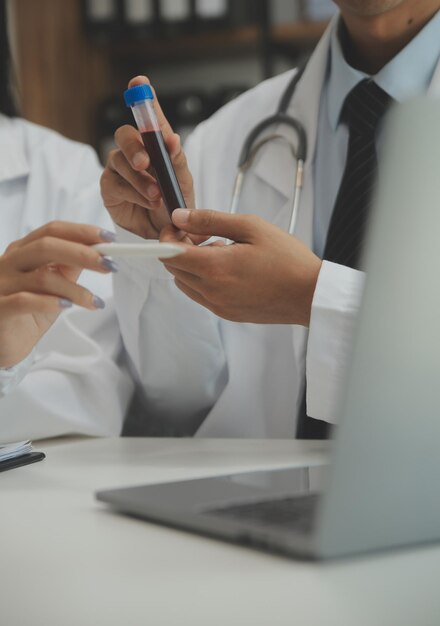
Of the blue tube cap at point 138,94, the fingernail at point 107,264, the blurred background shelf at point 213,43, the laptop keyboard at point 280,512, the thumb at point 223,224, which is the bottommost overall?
the laptop keyboard at point 280,512

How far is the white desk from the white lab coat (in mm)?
387

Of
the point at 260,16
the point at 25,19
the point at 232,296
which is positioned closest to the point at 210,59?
the point at 260,16

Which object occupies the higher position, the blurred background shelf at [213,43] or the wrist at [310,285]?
the blurred background shelf at [213,43]

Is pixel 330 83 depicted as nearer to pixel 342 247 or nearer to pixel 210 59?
pixel 342 247

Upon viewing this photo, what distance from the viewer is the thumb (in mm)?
887

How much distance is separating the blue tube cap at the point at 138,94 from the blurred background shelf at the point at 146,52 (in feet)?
4.53

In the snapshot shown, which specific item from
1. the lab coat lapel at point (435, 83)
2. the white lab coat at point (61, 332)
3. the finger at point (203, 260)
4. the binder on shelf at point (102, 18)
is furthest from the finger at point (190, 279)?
the binder on shelf at point (102, 18)

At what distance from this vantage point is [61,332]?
49.9 inches

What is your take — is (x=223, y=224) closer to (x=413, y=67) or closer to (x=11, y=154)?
(x=413, y=67)

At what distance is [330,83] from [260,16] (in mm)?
1029

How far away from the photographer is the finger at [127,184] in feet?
3.42

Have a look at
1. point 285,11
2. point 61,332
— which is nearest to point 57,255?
point 61,332

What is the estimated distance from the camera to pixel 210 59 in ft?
8.39

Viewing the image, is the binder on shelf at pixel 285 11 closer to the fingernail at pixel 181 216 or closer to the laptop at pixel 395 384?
the fingernail at pixel 181 216
